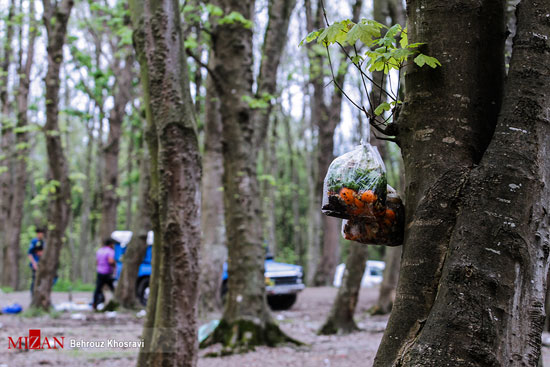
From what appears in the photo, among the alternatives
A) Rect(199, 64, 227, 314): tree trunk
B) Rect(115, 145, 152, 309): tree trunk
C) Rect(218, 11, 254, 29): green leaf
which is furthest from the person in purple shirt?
Rect(218, 11, 254, 29): green leaf

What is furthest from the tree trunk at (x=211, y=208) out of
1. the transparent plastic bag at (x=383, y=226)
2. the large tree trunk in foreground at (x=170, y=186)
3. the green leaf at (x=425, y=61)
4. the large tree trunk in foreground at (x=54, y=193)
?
the green leaf at (x=425, y=61)

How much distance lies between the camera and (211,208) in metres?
11.6

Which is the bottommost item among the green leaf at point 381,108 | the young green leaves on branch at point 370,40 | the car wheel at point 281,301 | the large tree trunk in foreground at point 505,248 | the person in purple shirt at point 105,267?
the car wheel at point 281,301

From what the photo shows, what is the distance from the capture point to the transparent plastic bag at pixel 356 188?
8.04 ft

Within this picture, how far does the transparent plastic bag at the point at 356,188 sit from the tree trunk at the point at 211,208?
9.05m

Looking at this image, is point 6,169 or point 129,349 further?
point 6,169

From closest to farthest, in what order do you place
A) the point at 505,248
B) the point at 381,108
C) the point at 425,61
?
1. the point at 505,248
2. the point at 425,61
3. the point at 381,108

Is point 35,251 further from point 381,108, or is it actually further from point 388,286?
point 381,108

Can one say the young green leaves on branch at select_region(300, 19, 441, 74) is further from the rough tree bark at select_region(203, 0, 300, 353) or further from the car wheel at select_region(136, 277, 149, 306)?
the car wheel at select_region(136, 277, 149, 306)

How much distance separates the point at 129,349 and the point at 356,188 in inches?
250

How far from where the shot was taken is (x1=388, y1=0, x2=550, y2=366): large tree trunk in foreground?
2.03 metres

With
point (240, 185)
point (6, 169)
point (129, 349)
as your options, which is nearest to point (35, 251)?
point (6, 169)

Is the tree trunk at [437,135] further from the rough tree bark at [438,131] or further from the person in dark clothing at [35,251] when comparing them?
the person in dark clothing at [35,251]

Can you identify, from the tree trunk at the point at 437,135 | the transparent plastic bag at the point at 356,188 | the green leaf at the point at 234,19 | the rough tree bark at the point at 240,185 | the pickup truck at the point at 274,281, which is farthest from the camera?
the pickup truck at the point at 274,281
